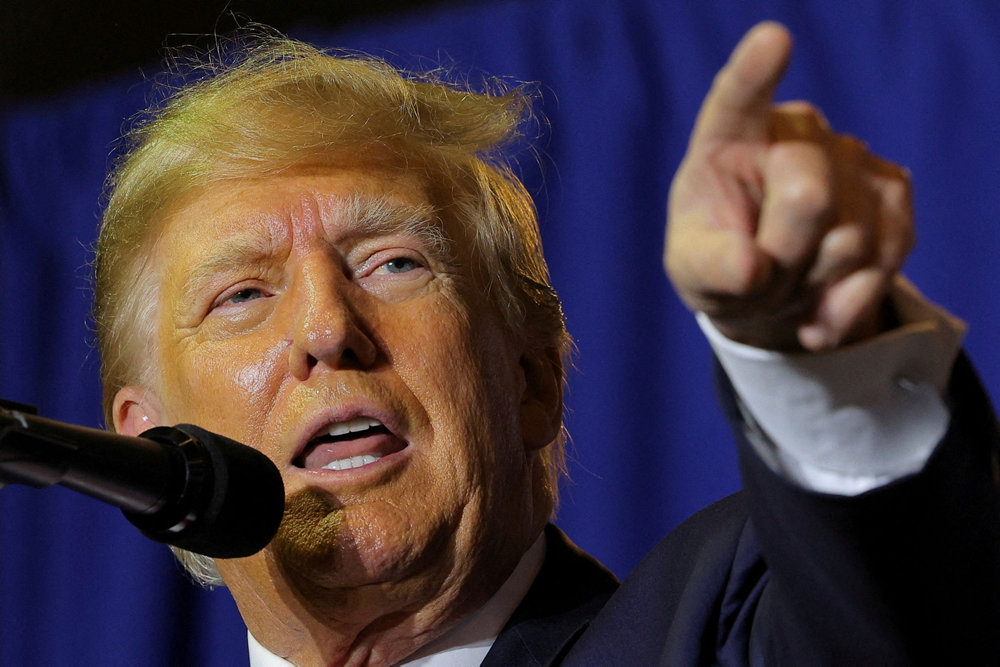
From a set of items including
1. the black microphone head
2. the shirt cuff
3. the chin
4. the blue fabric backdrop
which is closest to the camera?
the shirt cuff

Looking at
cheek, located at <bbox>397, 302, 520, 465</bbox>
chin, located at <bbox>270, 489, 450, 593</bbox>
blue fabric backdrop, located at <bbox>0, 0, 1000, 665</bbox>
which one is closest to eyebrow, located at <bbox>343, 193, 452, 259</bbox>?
cheek, located at <bbox>397, 302, 520, 465</bbox>

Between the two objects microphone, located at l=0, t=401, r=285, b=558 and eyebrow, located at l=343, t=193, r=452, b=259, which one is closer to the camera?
microphone, located at l=0, t=401, r=285, b=558

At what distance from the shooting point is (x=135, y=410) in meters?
1.59

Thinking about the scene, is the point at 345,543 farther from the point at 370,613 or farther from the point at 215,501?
the point at 215,501

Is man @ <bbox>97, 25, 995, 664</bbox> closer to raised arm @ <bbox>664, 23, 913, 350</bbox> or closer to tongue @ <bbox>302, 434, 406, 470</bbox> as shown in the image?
tongue @ <bbox>302, 434, 406, 470</bbox>

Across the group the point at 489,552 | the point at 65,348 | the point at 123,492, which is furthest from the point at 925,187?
the point at 65,348

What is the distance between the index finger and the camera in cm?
58

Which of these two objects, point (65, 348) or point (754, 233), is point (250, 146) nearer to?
point (754, 233)

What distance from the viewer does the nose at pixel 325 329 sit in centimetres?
129

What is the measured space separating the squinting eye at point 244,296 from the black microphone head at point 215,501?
16.6 inches

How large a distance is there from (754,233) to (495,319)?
2.80ft

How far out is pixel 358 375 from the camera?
1288 millimetres

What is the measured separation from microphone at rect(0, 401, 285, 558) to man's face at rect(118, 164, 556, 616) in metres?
0.24

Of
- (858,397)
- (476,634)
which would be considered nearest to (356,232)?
(476,634)
